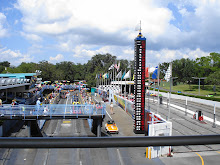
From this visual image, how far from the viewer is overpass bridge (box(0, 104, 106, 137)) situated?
786 inches

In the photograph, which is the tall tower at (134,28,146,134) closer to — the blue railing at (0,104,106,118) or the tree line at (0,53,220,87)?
the blue railing at (0,104,106,118)

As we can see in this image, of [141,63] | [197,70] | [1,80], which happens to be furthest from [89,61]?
[141,63]

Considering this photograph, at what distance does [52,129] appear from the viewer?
24.8 m

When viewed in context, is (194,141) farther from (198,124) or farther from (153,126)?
(198,124)

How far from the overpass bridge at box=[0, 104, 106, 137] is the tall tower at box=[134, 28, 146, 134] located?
3.35m

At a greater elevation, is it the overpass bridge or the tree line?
the tree line

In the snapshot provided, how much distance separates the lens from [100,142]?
1.34 m

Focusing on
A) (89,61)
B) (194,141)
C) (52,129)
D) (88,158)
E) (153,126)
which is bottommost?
(52,129)

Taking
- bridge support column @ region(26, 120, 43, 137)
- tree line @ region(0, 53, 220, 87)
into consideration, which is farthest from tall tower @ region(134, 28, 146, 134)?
tree line @ region(0, 53, 220, 87)

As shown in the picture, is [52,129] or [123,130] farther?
[52,129]

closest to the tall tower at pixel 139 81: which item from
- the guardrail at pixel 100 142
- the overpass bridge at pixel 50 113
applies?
the overpass bridge at pixel 50 113

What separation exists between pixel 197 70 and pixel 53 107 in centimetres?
7542

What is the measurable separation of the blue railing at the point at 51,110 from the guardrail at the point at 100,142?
19274 mm

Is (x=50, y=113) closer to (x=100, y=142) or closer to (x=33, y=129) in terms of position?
(x=33, y=129)
